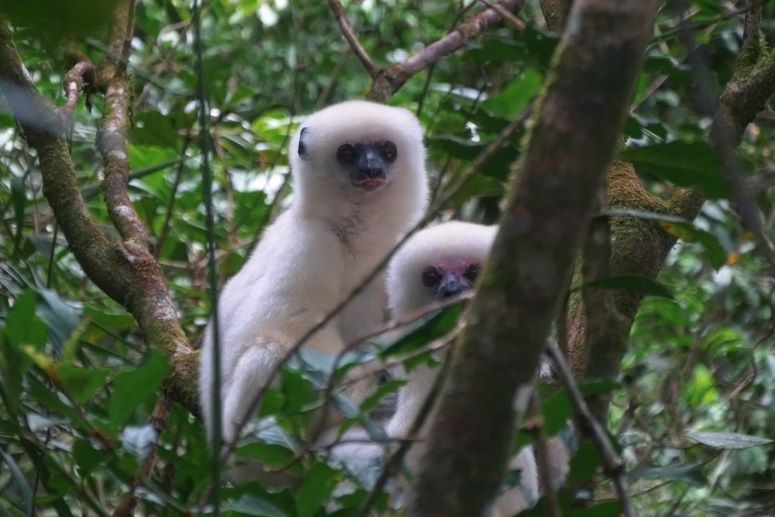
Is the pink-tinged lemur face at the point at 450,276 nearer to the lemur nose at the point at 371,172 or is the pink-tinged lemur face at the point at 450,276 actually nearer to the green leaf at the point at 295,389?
the lemur nose at the point at 371,172

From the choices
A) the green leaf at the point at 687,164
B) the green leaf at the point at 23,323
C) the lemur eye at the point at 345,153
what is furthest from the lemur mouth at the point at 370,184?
the green leaf at the point at 23,323

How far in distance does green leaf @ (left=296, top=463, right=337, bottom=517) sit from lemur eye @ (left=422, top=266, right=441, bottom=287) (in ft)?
5.29

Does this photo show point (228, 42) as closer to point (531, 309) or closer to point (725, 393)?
point (725, 393)

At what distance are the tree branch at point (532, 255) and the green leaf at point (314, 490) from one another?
61 centimetres

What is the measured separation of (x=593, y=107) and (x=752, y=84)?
2.10m

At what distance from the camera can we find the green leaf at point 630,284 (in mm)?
2166

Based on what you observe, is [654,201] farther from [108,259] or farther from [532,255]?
[532,255]

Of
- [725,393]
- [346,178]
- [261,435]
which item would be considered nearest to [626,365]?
[725,393]

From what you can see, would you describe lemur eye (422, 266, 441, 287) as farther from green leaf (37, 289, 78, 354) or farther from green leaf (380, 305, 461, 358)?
green leaf (380, 305, 461, 358)

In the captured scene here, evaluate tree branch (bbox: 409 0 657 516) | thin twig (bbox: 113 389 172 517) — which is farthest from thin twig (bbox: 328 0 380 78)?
tree branch (bbox: 409 0 657 516)

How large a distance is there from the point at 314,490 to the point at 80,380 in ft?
1.67

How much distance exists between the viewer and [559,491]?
216cm

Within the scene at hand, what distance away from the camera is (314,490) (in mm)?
2121

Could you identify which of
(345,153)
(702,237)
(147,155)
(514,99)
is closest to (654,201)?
(514,99)
